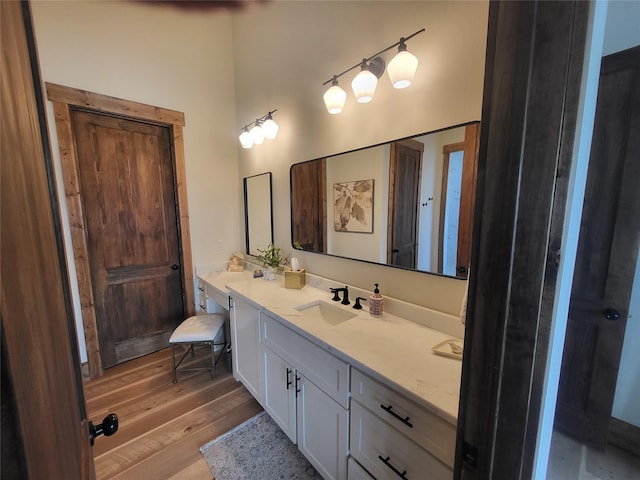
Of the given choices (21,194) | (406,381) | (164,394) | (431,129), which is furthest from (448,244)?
(164,394)

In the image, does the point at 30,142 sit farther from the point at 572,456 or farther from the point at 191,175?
the point at 191,175

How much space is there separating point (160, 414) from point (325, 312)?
56.2 inches

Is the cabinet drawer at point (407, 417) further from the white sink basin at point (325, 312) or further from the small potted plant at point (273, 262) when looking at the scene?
the small potted plant at point (273, 262)

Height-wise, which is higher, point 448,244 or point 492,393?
point 448,244

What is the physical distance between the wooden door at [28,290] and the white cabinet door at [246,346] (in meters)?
1.35

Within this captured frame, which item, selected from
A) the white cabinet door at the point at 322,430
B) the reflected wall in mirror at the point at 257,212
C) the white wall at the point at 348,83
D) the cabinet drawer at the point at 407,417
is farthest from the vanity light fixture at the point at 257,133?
the cabinet drawer at the point at 407,417

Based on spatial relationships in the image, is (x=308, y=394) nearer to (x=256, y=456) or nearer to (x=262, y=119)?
(x=256, y=456)

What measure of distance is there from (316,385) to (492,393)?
3.26 feet

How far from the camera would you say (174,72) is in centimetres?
254

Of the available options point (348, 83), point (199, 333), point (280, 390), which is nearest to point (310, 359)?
point (280, 390)

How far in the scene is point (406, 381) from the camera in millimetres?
936

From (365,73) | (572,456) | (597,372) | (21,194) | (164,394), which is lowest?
(164,394)

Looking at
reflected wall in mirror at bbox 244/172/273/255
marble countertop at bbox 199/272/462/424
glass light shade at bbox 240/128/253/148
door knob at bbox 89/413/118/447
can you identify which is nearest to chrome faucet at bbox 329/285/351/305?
marble countertop at bbox 199/272/462/424

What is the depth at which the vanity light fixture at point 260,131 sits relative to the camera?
223 cm
